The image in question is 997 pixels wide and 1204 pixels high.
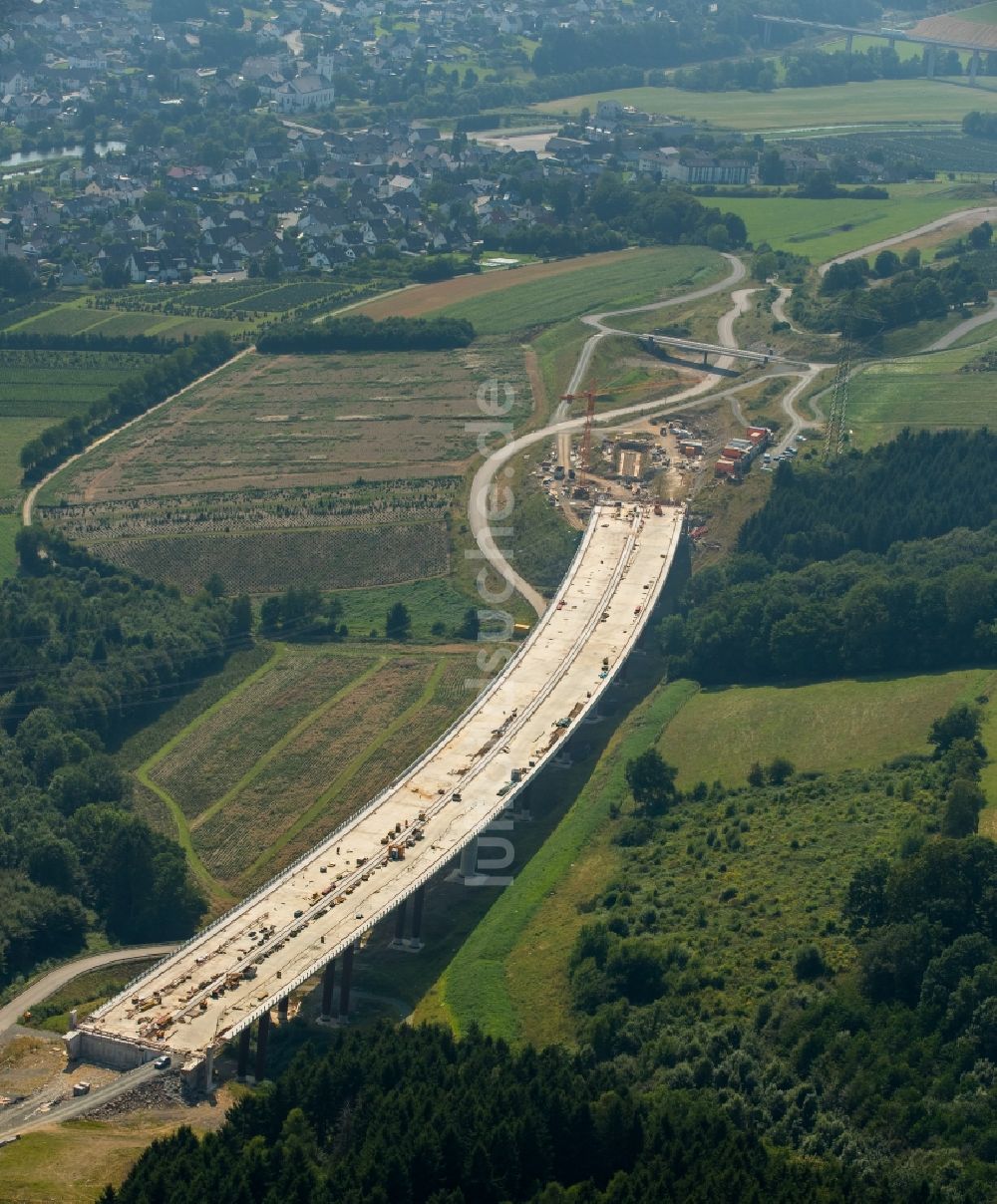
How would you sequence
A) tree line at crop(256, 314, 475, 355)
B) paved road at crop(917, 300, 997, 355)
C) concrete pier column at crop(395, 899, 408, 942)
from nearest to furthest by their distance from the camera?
concrete pier column at crop(395, 899, 408, 942), paved road at crop(917, 300, 997, 355), tree line at crop(256, 314, 475, 355)

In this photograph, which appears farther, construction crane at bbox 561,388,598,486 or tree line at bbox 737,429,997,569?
construction crane at bbox 561,388,598,486

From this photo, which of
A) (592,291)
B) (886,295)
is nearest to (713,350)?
(886,295)

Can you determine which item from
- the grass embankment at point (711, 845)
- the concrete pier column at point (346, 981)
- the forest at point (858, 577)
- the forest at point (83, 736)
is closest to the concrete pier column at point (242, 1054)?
the concrete pier column at point (346, 981)

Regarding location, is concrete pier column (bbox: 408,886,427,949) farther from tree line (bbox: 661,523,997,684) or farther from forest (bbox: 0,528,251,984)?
tree line (bbox: 661,523,997,684)

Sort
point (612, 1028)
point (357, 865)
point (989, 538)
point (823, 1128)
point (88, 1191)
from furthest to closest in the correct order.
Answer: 1. point (989, 538)
2. point (357, 865)
3. point (612, 1028)
4. point (823, 1128)
5. point (88, 1191)

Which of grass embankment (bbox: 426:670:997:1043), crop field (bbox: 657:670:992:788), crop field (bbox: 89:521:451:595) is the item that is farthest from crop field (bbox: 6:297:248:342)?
crop field (bbox: 657:670:992:788)

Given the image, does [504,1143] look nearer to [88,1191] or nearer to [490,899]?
[88,1191]

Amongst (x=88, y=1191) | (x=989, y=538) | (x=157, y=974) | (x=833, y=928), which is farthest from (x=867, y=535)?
(x=88, y=1191)
